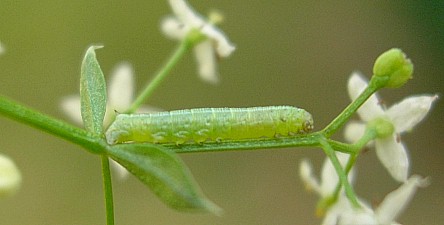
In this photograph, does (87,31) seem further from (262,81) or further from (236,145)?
(236,145)

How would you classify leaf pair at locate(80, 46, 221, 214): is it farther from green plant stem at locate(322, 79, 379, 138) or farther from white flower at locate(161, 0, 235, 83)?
white flower at locate(161, 0, 235, 83)

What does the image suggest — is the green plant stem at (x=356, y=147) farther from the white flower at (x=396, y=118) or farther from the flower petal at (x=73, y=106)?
the flower petal at (x=73, y=106)

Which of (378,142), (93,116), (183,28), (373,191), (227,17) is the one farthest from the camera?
(227,17)

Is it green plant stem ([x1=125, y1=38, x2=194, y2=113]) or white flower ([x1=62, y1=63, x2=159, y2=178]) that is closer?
green plant stem ([x1=125, y1=38, x2=194, y2=113])

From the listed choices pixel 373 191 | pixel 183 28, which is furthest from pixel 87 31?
pixel 183 28

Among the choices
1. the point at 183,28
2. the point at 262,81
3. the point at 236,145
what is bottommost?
the point at 236,145

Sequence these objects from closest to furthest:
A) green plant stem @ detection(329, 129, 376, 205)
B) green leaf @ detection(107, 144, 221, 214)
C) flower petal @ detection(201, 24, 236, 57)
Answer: green leaf @ detection(107, 144, 221, 214)
green plant stem @ detection(329, 129, 376, 205)
flower petal @ detection(201, 24, 236, 57)

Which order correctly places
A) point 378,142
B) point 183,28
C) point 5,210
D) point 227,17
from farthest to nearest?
point 227,17
point 5,210
point 183,28
point 378,142

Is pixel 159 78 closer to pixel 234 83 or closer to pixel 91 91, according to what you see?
pixel 91 91

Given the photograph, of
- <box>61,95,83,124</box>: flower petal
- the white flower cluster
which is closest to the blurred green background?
<box>61,95,83,124</box>: flower petal
